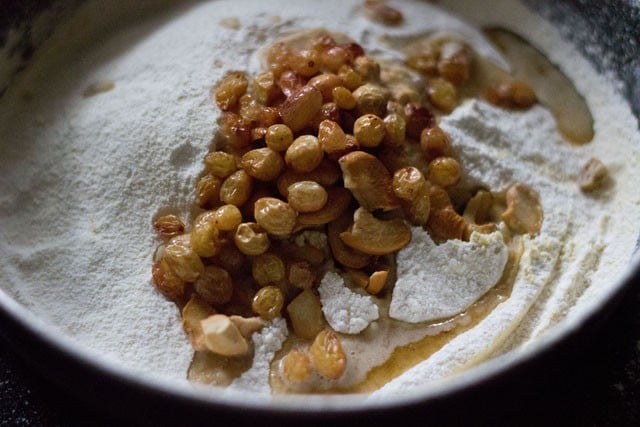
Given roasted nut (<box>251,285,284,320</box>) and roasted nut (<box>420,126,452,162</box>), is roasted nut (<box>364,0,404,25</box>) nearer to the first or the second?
roasted nut (<box>420,126,452,162</box>)

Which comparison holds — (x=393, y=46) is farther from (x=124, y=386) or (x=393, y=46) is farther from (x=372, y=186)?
(x=124, y=386)

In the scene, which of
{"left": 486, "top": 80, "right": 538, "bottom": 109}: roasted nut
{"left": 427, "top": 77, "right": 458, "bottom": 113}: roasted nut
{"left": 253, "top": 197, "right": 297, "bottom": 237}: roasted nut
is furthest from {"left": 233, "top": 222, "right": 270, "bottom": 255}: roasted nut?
{"left": 486, "top": 80, "right": 538, "bottom": 109}: roasted nut

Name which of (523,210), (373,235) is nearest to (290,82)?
(373,235)

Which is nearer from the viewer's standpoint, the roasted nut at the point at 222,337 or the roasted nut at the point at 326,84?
the roasted nut at the point at 222,337

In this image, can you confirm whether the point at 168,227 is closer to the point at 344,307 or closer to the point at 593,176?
the point at 344,307

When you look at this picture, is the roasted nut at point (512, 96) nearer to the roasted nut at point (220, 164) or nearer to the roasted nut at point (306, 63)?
the roasted nut at point (306, 63)

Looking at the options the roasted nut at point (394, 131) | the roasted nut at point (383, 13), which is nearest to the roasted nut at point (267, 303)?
the roasted nut at point (394, 131)

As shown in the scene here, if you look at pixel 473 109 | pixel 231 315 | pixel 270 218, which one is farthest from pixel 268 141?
pixel 473 109

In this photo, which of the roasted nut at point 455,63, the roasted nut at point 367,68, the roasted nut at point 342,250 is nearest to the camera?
the roasted nut at point 342,250
